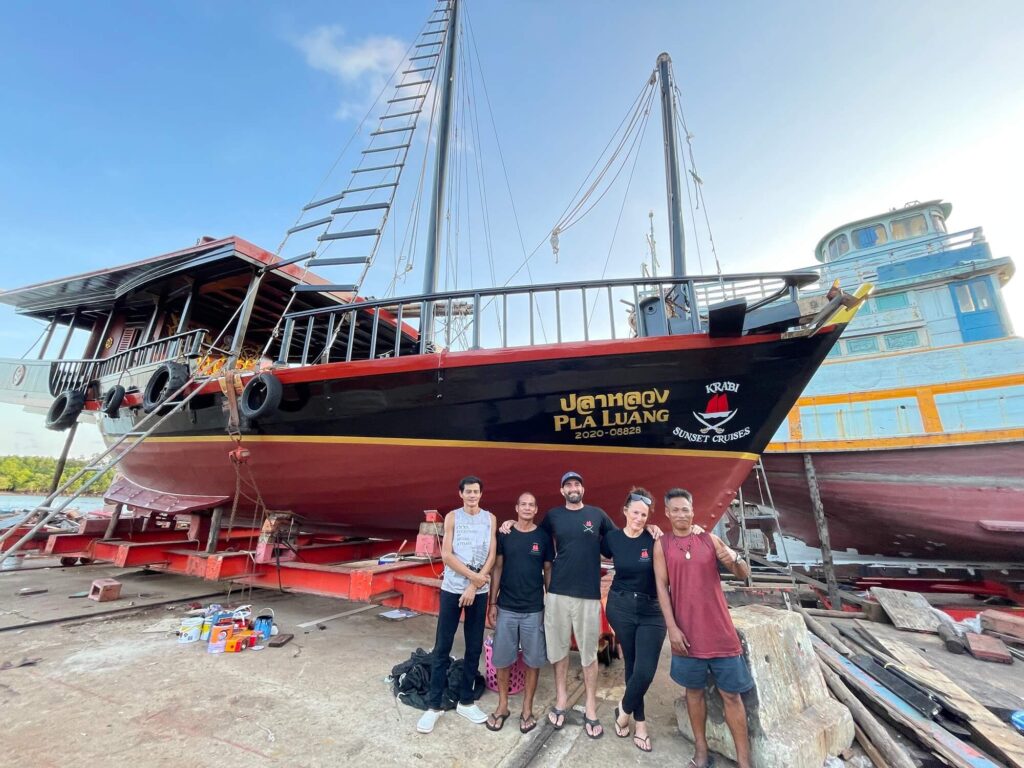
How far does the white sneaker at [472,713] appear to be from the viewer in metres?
2.48

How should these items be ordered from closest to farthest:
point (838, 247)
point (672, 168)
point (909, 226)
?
point (672, 168), point (909, 226), point (838, 247)

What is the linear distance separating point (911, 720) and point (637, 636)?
5.82 feet

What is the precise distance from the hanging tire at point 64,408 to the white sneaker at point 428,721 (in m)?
8.64

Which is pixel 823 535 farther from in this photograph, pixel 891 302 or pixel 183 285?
pixel 183 285

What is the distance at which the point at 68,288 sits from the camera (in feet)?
25.7

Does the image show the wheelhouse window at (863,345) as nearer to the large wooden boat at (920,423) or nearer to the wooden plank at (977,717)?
the large wooden boat at (920,423)

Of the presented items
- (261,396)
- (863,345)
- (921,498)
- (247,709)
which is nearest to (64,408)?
(261,396)

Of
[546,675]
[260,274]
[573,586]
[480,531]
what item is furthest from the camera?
[260,274]

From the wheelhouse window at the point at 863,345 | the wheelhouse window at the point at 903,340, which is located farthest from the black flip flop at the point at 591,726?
the wheelhouse window at the point at 903,340

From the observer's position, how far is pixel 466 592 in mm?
2725

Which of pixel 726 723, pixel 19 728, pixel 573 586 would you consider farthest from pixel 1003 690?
pixel 19 728

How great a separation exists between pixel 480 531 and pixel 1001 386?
1243 centimetres

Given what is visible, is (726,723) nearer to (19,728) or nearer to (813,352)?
(813,352)

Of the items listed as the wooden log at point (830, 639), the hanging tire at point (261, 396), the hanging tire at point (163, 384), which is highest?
the hanging tire at point (163, 384)
